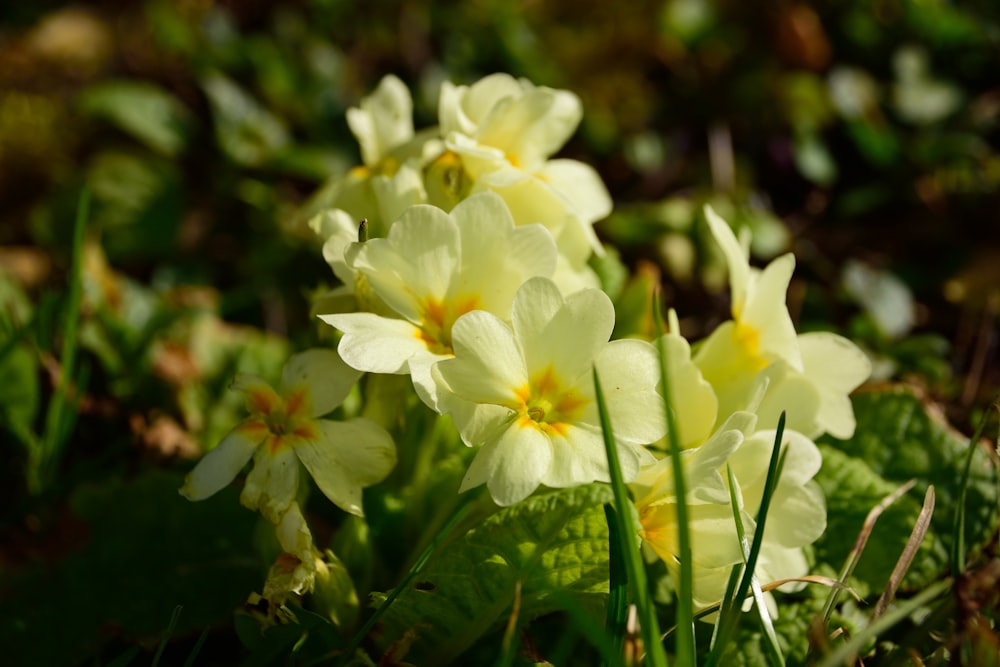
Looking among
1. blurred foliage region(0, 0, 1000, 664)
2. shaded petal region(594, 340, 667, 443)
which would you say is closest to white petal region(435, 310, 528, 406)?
shaded petal region(594, 340, 667, 443)

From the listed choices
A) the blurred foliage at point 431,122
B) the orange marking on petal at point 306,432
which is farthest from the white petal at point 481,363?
the blurred foliage at point 431,122

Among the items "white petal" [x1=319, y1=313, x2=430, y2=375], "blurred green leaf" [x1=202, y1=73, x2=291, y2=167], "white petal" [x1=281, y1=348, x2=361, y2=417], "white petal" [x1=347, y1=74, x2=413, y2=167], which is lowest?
"blurred green leaf" [x1=202, y1=73, x2=291, y2=167]

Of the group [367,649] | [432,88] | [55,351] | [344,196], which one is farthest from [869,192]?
[55,351]

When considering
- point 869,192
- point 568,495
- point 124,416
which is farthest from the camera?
point 869,192

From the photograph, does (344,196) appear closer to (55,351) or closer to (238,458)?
(238,458)

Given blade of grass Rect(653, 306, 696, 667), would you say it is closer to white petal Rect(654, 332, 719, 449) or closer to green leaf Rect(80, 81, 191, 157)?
white petal Rect(654, 332, 719, 449)

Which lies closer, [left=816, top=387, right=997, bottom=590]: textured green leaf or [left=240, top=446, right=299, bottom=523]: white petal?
[left=240, top=446, right=299, bottom=523]: white petal
